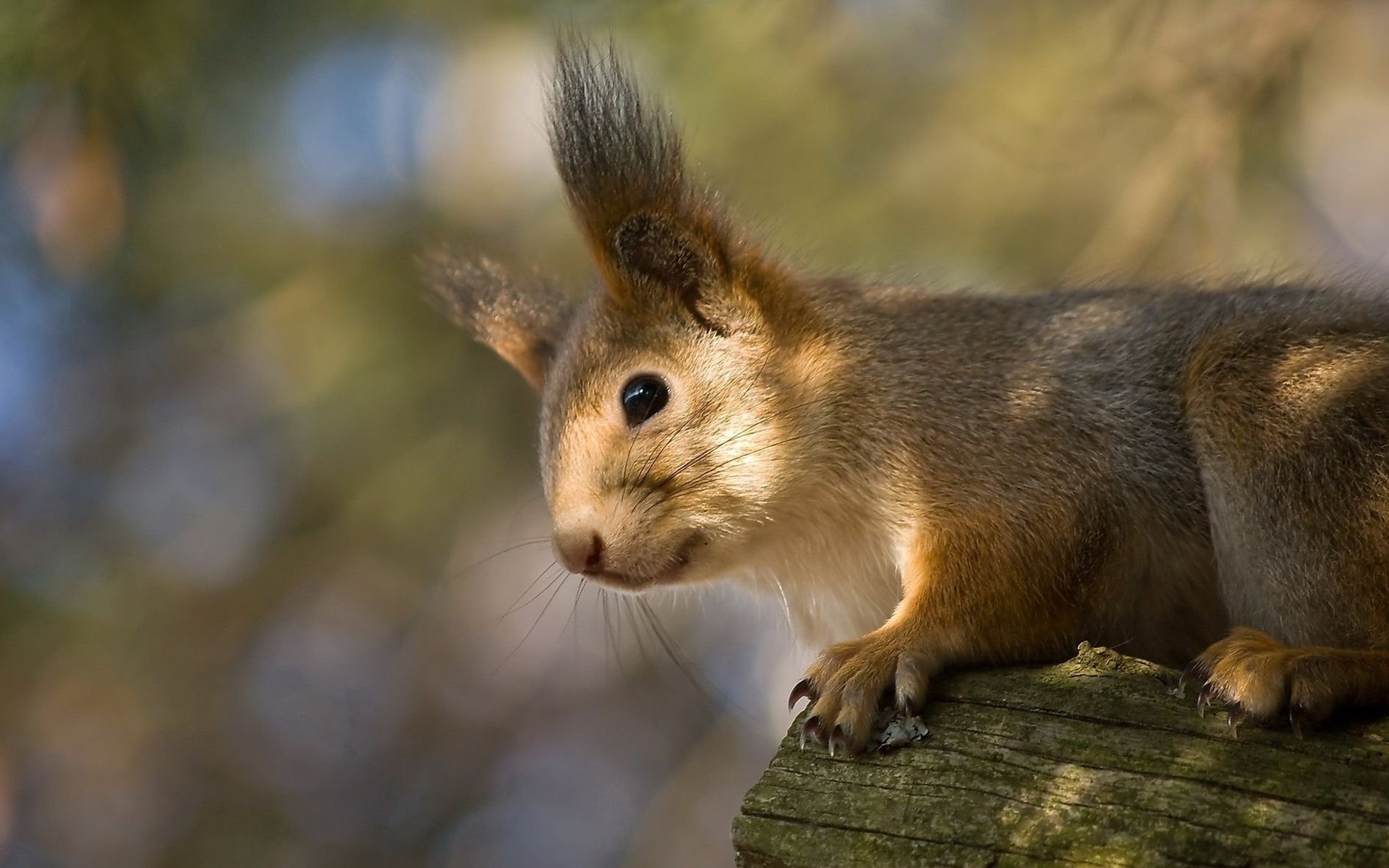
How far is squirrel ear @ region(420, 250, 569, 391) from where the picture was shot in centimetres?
268

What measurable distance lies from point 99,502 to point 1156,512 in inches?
120

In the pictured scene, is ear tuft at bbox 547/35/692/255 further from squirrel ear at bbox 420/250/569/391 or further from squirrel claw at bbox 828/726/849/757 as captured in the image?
squirrel claw at bbox 828/726/849/757

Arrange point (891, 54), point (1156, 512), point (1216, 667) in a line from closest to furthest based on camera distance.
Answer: point (1216, 667) → point (1156, 512) → point (891, 54)

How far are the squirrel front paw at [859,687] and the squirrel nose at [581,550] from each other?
392 millimetres

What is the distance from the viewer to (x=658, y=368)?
2.28 metres

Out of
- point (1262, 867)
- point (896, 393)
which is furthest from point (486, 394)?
point (1262, 867)

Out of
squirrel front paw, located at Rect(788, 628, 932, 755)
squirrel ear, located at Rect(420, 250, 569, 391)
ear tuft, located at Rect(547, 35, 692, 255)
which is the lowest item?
squirrel front paw, located at Rect(788, 628, 932, 755)

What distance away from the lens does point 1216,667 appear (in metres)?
1.54

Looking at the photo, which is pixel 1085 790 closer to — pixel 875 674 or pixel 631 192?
pixel 875 674

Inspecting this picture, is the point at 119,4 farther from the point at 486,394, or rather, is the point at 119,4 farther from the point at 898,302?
the point at 898,302

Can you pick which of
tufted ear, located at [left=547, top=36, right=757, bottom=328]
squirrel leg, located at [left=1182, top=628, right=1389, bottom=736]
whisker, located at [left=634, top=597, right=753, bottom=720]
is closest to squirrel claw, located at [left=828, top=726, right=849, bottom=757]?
squirrel leg, located at [left=1182, top=628, right=1389, bottom=736]

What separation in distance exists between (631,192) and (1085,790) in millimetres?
1291

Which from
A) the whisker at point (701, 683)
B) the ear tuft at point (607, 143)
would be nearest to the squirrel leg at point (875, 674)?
the ear tuft at point (607, 143)

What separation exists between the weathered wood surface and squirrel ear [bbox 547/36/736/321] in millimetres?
1001
